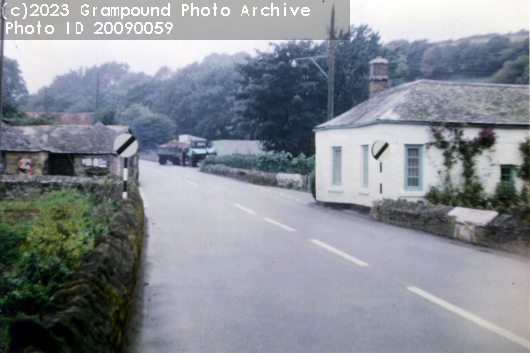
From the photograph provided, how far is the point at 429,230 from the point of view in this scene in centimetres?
1437

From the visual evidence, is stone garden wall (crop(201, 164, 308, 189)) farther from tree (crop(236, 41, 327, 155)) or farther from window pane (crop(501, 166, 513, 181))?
window pane (crop(501, 166, 513, 181))

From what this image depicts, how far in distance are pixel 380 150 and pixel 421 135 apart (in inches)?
70.4

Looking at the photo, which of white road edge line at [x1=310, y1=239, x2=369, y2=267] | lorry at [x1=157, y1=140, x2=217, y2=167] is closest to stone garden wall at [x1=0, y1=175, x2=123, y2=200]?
white road edge line at [x1=310, y1=239, x2=369, y2=267]

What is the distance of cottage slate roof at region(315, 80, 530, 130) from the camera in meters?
18.6

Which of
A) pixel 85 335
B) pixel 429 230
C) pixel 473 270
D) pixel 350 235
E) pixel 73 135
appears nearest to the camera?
pixel 85 335

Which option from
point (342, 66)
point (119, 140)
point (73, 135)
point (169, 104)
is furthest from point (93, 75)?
point (119, 140)

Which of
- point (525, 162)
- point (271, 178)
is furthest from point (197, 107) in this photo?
point (525, 162)

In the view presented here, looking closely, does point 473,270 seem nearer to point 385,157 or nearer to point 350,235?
point 350,235

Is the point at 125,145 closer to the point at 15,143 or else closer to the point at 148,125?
the point at 15,143

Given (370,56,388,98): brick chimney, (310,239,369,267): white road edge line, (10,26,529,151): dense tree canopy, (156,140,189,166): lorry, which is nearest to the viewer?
(310,239,369,267): white road edge line

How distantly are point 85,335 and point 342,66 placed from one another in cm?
4077

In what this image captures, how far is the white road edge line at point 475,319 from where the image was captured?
5.65 metres

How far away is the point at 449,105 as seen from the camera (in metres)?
19.7

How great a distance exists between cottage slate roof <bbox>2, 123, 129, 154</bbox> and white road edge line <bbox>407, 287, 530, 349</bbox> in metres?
30.8
